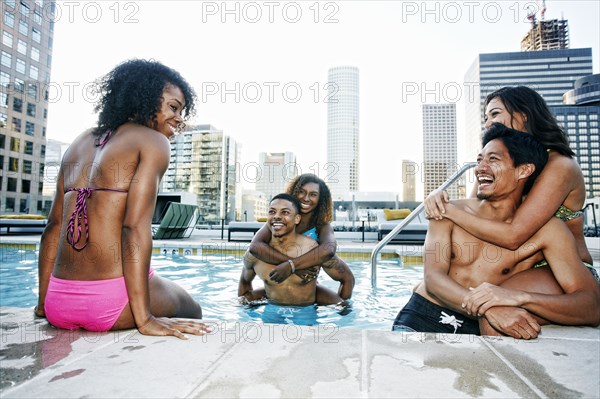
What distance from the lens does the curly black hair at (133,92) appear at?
5.76 ft

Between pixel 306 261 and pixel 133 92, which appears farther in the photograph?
pixel 306 261

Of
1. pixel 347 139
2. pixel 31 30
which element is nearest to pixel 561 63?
pixel 347 139

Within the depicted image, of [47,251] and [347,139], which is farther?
[347,139]

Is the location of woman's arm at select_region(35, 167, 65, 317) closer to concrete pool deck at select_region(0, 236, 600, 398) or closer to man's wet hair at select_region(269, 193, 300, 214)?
concrete pool deck at select_region(0, 236, 600, 398)

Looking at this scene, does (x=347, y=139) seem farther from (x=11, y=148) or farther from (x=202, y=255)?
(x=202, y=255)

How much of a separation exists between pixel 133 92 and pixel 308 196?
2.20 m

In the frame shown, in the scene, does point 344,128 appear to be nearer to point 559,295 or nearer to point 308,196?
point 308,196

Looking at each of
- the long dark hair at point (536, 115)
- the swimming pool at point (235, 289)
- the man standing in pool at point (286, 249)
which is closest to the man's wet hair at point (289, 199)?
the man standing in pool at point (286, 249)

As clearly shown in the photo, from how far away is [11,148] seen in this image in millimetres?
41625

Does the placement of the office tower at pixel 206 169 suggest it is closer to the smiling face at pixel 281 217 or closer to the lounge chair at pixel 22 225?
the lounge chair at pixel 22 225

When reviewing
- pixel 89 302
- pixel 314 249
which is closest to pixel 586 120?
pixel 314 249

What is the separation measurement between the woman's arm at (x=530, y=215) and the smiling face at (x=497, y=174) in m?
0.12

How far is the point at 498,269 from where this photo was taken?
1.86 metres

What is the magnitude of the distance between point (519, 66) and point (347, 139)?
49.9 metres
